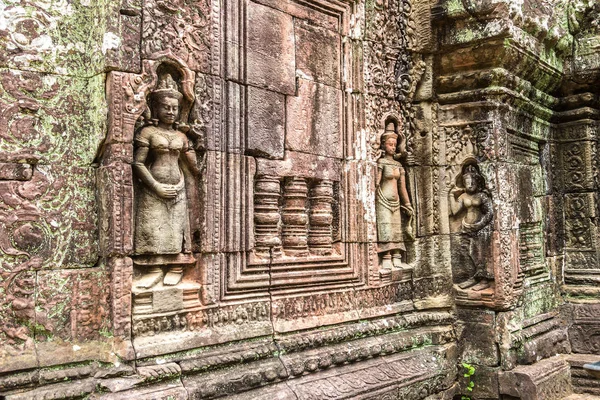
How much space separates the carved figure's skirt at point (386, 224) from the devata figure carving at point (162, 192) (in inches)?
90.6

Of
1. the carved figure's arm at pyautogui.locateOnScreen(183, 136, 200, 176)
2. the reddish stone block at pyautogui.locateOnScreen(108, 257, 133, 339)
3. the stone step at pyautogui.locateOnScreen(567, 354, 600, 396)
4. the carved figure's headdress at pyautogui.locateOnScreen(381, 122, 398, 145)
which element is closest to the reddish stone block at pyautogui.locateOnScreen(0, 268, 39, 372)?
the reddish stone block at pyautogui.locateOnScreen(108, 257, 133, 339)

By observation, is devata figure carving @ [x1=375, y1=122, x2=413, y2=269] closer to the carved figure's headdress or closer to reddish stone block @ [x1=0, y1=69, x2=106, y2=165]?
the carved figure's headdress

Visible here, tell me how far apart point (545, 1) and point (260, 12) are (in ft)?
12.4

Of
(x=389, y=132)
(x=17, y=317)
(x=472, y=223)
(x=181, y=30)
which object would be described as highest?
(x=181, y=30)

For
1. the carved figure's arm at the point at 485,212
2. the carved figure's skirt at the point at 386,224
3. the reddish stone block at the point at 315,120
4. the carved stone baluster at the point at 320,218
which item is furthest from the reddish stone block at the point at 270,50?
the carved figure's arm at the point at 485,212

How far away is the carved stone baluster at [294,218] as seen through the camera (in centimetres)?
502

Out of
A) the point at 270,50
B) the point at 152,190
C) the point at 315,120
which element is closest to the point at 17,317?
the point at 152,190

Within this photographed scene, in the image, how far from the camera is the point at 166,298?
4.05m

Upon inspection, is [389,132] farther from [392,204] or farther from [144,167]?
[144,167]

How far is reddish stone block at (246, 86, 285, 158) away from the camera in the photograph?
15.3 feet

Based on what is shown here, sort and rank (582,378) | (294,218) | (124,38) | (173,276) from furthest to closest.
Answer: (582,378)
(294,218)
(173,276)
(124,38)

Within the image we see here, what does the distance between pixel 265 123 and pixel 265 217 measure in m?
0.79

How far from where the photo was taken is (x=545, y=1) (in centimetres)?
666

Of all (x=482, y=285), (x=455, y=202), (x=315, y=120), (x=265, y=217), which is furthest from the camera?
(x=455, y=202)
